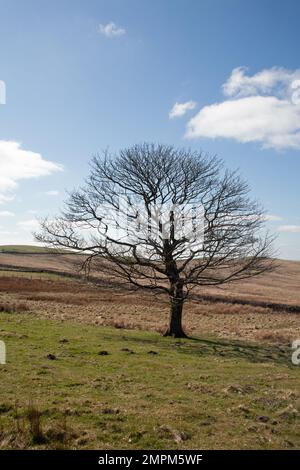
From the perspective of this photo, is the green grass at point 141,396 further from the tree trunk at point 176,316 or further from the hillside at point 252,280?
the hillside at point 252,280

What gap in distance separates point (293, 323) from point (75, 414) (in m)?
25.7

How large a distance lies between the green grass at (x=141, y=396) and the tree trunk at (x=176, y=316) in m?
3.90

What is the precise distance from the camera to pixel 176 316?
2302 centimetres

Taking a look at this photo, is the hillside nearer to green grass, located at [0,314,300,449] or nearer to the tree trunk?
the tree trunk

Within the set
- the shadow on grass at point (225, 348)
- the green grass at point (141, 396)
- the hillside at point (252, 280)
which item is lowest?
the shadow on grass at point (225, 348)

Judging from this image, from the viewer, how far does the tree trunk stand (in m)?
22.5

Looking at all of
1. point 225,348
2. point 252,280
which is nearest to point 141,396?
point 225,348

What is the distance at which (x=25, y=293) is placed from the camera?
136 ft

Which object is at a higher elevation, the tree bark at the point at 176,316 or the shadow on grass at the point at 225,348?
the tree bark at the point at 176,316

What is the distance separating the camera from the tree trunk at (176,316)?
22500 millimetres

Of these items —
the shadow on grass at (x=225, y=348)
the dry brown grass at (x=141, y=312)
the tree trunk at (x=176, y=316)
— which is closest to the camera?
the shadow on grass at (x=225, y=348)

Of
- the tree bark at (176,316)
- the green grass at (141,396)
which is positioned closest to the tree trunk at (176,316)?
the tree bark at (176,316)

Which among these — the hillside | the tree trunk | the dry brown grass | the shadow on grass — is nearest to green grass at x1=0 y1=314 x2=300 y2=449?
the shadow on grass
